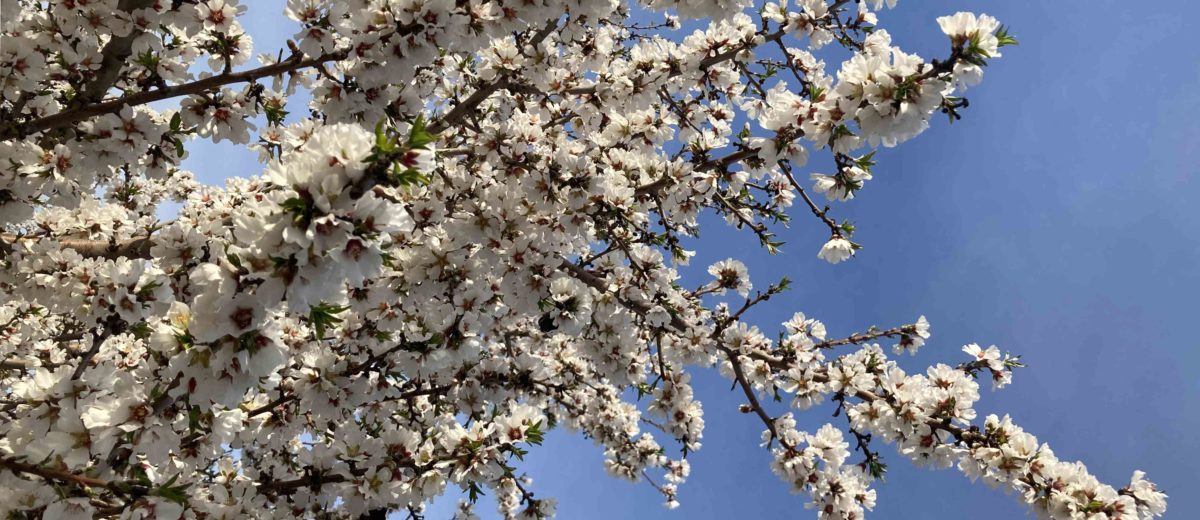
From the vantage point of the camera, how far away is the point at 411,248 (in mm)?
5156

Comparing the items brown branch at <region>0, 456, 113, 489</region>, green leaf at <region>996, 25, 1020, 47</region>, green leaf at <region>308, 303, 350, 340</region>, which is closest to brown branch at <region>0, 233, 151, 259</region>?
brown branch at <region>0, 456, 113, 489</region>

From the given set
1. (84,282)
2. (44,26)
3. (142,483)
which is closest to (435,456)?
(142,483)

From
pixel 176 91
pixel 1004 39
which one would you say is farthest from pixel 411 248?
pixel 1004 39

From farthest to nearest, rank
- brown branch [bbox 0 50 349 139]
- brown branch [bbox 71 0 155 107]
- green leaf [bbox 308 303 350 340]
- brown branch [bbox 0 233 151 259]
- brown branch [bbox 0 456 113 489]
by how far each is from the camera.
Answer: brown branch [bbox 0 233 151 259], brown branch [bbox 71 0 155 107], brown branch [bbox 0 50 349 139], brown branch [bbox 0 456 113 489], green leaf [bbox 308 303 350 340]

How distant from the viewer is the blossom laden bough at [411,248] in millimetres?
2775

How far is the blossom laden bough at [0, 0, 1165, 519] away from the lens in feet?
9.11

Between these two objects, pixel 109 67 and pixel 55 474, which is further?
pixel 109 67

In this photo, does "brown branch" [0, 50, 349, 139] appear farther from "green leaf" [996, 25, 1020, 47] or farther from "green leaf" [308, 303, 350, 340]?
"green leaf" [996, 25, 1020, 47]

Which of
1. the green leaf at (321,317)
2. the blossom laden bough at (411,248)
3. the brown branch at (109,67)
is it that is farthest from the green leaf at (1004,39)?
the brown branch at (109,67)

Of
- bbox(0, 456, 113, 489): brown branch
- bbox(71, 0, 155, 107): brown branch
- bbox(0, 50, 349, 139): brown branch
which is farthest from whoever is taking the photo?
bbox(71, 0, 155, 107): brown branch

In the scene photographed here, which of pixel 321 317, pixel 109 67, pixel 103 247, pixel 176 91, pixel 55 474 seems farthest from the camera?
pixel 103 247

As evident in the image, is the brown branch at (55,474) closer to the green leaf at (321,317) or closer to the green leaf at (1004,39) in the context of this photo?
the green leaf at (321,317)

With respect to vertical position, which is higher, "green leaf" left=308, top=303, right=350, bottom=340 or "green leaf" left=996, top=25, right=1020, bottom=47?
"green leaf" left=996, top=25, right=1020, bottom=47

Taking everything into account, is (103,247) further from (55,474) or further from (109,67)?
(55,474)
